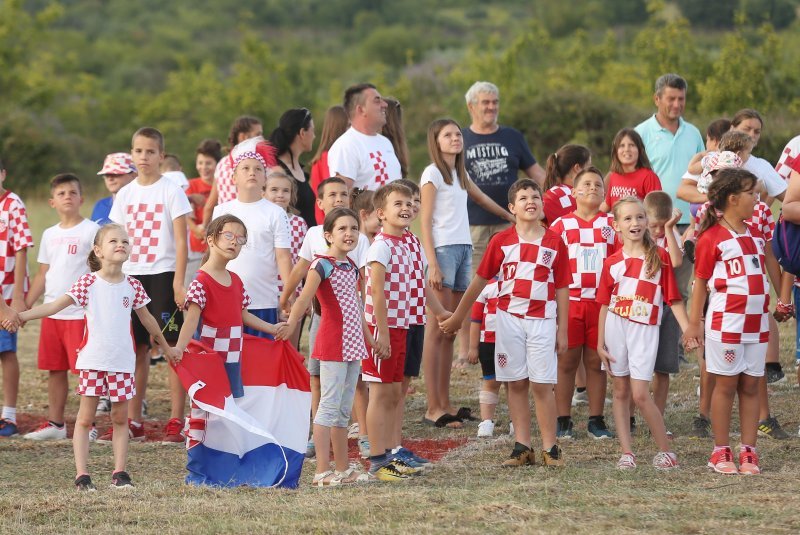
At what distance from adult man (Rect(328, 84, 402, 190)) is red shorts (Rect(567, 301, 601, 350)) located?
5.31 feet

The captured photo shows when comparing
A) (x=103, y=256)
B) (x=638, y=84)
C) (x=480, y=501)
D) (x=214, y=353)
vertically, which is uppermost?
(x=638, y=84)

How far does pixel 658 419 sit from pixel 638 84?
26187 mm

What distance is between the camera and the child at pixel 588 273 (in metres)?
7.89

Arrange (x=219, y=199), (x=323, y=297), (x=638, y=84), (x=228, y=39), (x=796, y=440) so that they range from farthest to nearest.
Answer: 1. (x=228, y=39)
2. (x=638, y=84)
3. (x=219, y=199)
4. (x=796, y=440)
5. (x=323, y=297)

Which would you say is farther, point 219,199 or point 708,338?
point 219,199

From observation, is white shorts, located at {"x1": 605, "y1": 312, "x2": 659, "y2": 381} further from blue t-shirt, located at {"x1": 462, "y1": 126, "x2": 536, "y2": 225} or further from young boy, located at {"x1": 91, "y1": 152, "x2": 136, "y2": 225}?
young boy, located at {"x1": 91, "y1": 152, "x2": 136, "y2": 225}

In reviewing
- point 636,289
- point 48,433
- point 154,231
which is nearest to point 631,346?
point 636,289

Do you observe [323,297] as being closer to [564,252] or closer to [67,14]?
[564,252]

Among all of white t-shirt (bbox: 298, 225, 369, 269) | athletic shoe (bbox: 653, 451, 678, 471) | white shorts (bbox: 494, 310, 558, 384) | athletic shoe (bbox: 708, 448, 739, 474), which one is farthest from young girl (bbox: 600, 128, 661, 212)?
athletic shoe (bbox: 708, 448, 739, 474)

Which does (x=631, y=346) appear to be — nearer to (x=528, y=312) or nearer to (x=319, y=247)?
(x=528, y=312)

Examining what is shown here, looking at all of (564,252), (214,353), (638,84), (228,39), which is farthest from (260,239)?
(228,39)

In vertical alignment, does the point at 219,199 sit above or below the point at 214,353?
above

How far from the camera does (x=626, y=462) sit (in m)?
6.94

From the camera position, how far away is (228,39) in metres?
102
